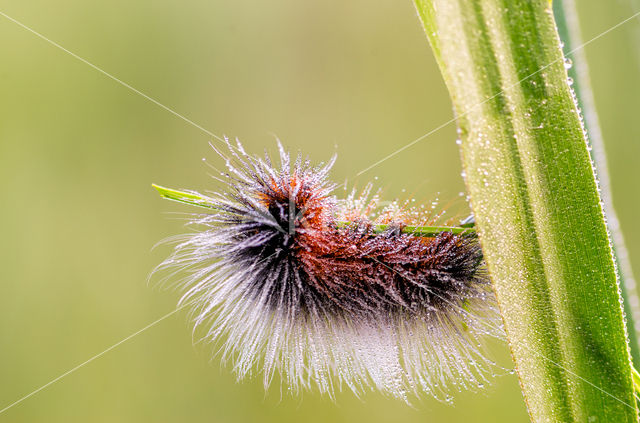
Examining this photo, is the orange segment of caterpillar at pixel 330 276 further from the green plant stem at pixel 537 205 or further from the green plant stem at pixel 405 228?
the green plant stem at pixel 537 205

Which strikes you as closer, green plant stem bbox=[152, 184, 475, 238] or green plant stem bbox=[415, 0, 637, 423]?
green plant stem bbox=[415, 0, 637, 423]

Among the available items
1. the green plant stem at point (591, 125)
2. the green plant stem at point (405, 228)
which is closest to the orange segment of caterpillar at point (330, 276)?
the green plant stem at point (405, 228)

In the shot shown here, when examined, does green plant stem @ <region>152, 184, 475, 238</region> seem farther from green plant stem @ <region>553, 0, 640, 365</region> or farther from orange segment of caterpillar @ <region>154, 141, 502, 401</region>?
green plant stem @ <region>553, 0, 640, 365</region>

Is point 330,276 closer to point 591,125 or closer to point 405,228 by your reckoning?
point 405,228

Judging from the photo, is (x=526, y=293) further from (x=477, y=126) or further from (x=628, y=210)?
(x=628, y=210)

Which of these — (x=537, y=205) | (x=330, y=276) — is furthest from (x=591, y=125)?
(x=330, y=276)

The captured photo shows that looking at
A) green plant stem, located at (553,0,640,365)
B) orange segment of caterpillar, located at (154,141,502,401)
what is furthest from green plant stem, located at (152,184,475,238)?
green plant stem, located at (553,0,640,365)
